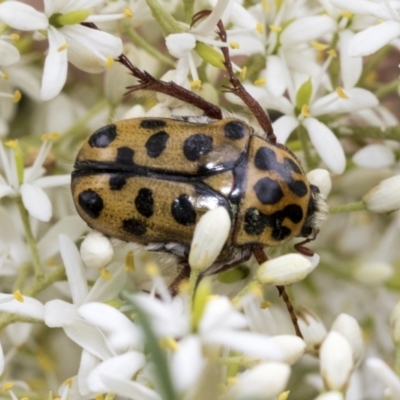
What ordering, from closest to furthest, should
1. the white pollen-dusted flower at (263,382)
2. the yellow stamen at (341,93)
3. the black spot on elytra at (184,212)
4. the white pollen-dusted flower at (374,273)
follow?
the white pollen-dusted flower at (263,382)
the black spot on elytra at (184,212)
the yellow stamen at (341,93)
the white pollen-dusted flower at (374,273)

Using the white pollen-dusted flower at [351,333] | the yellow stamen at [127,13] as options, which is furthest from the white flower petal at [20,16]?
the white pollen-dusted flower at [351,333]

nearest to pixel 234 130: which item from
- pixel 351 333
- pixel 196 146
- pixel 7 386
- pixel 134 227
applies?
pixel 196 146

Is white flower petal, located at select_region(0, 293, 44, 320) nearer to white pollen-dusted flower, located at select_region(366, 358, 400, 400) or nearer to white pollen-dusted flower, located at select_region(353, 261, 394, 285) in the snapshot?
white pollen-dusted flower, located at select_region(366, 358, 400, 400)

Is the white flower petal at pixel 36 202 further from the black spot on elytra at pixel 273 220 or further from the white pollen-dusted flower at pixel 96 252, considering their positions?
the black spot on elytra at pixel 273 220

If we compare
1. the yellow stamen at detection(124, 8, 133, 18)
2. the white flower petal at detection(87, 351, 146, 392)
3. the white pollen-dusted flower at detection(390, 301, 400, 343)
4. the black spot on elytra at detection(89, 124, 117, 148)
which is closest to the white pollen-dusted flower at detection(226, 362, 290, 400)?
the white flower petal at detection(87, 351, 146, 392)

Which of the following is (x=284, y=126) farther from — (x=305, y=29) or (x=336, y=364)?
(x=336, y=364)

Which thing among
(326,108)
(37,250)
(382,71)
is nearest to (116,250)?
(37,250)

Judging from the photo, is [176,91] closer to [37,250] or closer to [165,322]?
[37,250]
